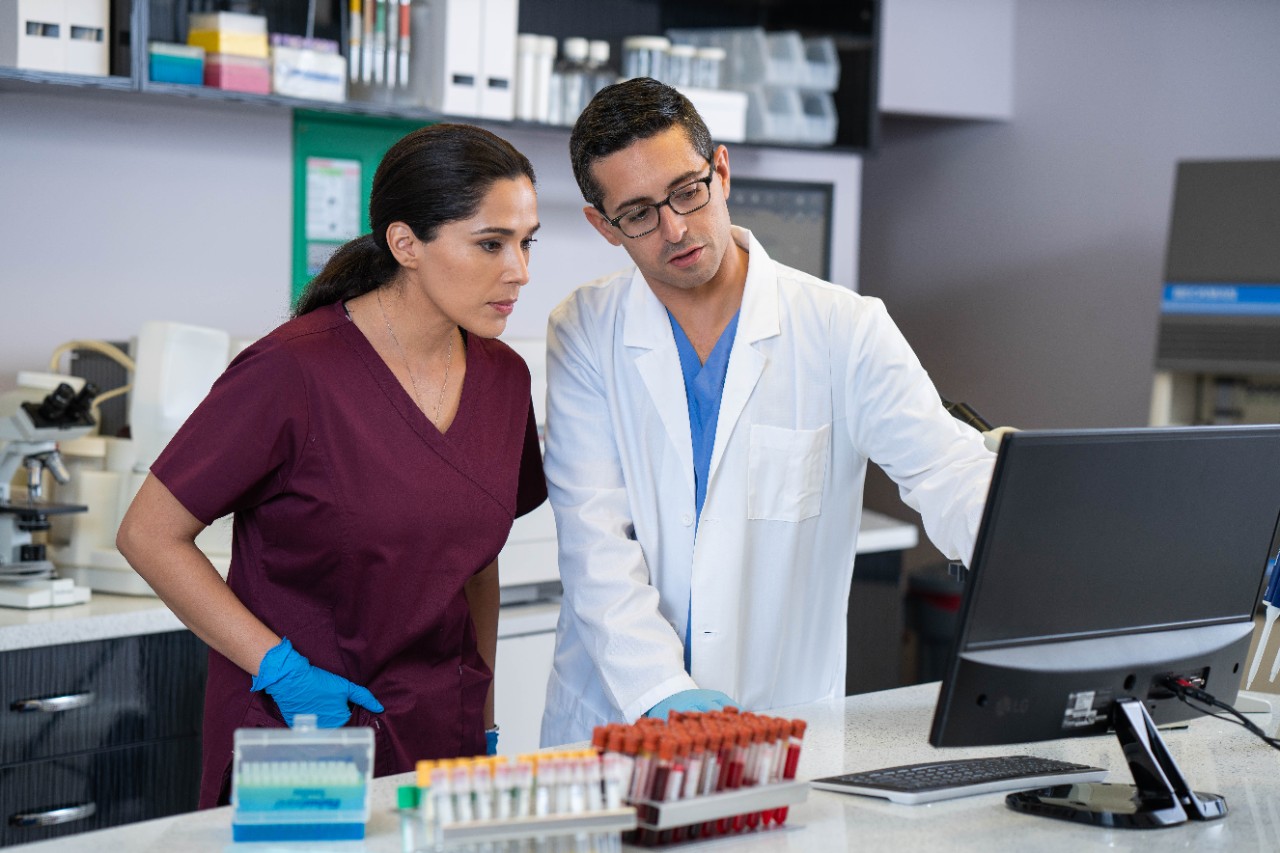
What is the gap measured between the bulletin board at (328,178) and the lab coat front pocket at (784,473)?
5.56 ft

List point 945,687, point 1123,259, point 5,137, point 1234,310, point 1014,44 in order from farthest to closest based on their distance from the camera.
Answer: point 1014,44 → point 1123,259 → point 1234,310 → point 5,137 → point 945,687

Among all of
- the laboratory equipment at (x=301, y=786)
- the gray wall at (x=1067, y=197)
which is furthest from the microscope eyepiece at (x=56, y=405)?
the gray wall at (x=1067, y=197)

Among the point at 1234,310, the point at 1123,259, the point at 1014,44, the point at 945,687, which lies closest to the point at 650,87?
the point at 945,687

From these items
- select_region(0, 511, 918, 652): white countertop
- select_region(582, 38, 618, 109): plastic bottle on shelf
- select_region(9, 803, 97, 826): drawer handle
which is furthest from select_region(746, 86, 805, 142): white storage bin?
select_region(9, 803, 97, 826): drawer handle

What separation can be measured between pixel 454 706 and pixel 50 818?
103 cm

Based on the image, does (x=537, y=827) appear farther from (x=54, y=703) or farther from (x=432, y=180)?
(x=54, y=703)

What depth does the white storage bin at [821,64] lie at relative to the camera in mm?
3988

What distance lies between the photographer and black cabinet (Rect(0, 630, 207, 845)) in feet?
8.04

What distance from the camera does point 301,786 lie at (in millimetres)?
1318

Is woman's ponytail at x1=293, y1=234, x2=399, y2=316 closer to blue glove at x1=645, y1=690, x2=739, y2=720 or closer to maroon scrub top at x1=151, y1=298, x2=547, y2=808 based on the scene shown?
maroon scrub top at x1=151, y1=298, x2=547, y2=808

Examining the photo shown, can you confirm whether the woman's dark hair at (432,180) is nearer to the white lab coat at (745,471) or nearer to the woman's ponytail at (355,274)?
the woman's ponytail at (355,274)

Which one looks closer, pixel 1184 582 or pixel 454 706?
pixel 1184 582

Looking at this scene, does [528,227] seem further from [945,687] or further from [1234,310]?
[1234,310]

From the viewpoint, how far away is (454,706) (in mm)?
1897
